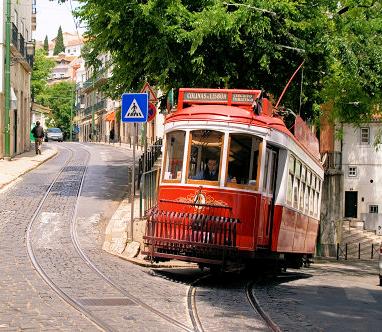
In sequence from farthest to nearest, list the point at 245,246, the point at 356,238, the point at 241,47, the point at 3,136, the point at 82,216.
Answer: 1. the point at 356,238
2. the point at 3,136
3. the point at 241,47
4. the point at 82,216
5. the point at 245,246

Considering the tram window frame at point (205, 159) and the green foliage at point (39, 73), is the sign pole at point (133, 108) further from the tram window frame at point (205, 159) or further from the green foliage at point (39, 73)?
the green foliage at point (39, 73)

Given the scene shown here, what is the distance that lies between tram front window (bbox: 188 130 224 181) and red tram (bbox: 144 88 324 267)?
0.02 meters

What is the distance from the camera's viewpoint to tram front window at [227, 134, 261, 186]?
12.9 metres

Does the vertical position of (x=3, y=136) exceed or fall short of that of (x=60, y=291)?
it exceeds it

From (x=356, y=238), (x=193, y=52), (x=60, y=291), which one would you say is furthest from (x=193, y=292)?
(x=356, y=238)

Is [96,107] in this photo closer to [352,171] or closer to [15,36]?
[352,171]

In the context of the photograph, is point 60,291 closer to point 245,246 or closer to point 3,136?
point 245,246

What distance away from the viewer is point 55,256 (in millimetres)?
14008

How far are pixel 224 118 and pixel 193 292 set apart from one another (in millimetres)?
2908

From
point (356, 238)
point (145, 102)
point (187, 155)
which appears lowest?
point (356, 238)

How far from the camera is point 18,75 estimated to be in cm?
4306

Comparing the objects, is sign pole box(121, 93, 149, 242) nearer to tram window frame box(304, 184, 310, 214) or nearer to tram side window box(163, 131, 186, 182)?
tram side window box(163, 131, 186, 182)

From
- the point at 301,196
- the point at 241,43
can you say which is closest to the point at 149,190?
the point at 301,196

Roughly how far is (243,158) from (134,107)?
3872 millimetres
